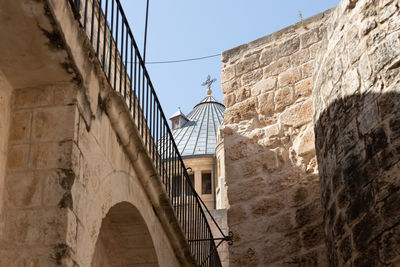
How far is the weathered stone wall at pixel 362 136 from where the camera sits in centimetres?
414

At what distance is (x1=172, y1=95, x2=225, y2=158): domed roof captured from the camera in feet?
124

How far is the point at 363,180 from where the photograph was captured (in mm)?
4441

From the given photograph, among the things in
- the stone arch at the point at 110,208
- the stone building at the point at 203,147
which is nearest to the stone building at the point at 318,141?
the stone arch at the point at 110,208

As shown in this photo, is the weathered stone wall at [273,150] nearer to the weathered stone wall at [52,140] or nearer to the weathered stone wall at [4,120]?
the weathered stone wall at [52,140]

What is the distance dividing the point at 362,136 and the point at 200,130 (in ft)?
117

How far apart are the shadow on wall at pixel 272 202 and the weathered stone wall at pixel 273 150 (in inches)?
0.4

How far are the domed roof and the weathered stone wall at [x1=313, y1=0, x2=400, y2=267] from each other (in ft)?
104

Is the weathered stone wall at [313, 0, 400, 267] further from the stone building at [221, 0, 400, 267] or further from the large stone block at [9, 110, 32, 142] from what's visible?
the large stone block at [9, 110, 32, 142]

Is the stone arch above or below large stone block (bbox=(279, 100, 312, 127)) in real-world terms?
below

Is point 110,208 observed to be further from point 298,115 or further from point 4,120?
point 298,115

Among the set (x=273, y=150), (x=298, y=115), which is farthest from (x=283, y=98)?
(x=273, y=150)

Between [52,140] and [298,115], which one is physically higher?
[298,115]

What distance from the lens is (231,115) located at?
315 inches

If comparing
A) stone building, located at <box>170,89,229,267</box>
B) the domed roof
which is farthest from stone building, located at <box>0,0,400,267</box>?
the domed roof
